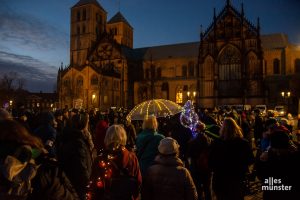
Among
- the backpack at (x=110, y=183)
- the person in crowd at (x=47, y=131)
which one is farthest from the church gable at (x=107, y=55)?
the backpack at (x=110, y=183)

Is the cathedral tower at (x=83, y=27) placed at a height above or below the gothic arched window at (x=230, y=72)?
above

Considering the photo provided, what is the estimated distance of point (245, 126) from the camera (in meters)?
13.4

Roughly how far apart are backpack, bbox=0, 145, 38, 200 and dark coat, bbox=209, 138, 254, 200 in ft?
10.2

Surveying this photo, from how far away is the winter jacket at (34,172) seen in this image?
9.31ft

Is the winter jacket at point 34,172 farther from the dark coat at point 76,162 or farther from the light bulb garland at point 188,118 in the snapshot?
the light bulb garland at point 188,118

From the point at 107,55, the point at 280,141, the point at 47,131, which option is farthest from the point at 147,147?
the point at 107,55

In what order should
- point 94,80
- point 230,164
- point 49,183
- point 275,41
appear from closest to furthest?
point 49,183, point 230,164, point 275,41, point 94,80

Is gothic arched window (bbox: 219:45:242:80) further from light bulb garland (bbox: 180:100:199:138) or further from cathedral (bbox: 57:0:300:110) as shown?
light bulb garland (bbox: 180:100:199:138)

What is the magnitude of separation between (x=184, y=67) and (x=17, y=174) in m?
63.3

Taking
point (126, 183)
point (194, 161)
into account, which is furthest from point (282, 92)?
point (126, 183)

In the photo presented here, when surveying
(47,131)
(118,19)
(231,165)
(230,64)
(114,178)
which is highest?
(118,19)

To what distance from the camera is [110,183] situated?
3775 millimetres

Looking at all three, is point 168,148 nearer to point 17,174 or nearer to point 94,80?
point 17,174

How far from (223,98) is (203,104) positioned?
340cm
